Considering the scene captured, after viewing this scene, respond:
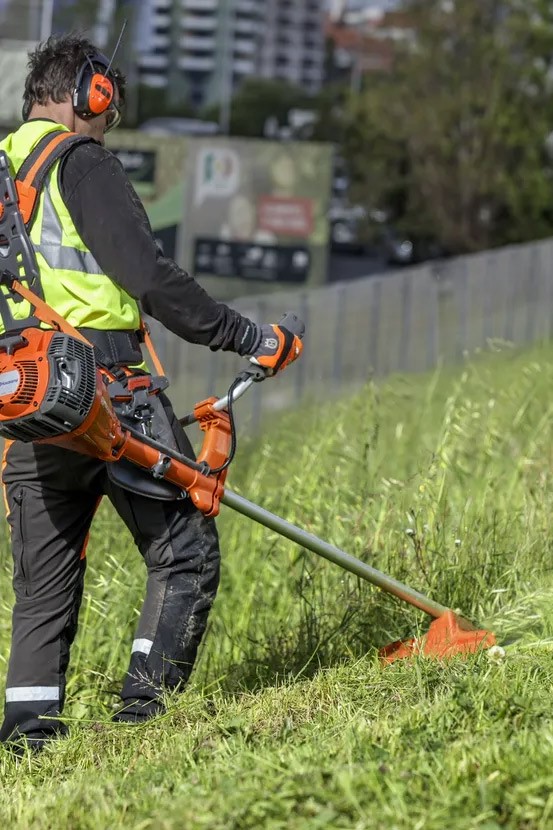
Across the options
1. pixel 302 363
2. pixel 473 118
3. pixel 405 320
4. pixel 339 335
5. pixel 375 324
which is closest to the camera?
pixel 302 363

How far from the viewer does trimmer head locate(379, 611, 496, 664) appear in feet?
15.8

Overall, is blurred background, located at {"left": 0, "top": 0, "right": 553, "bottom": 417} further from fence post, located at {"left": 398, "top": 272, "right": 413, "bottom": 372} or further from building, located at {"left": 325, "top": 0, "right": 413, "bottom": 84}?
building, located at {"left": 325, "top": 0, "right": 413, "bottom": 84}

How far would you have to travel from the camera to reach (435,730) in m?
3.92

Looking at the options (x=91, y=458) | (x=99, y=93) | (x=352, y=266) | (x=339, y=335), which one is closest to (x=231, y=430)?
(x=91, y=458)

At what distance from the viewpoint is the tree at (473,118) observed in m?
28.7

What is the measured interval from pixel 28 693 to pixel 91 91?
177cm

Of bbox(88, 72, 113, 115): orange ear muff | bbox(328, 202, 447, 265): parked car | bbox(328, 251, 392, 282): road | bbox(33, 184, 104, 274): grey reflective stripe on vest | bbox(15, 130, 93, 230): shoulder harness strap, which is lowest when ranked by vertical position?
bbox(328, 251, 392, 282): road

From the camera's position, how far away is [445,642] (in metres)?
4.93

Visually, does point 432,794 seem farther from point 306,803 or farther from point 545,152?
point 545,152

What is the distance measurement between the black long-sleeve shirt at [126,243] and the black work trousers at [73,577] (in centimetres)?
35

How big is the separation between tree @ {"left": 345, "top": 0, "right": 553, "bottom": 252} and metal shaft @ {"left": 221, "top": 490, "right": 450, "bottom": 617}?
23.8 metres

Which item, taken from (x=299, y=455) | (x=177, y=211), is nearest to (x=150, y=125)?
(x=177, y=211)

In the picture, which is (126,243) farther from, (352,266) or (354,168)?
(352,266)

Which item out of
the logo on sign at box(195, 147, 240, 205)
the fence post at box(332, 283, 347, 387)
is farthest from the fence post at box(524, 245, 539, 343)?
the fence post at box(332, 283, 347, 387)
